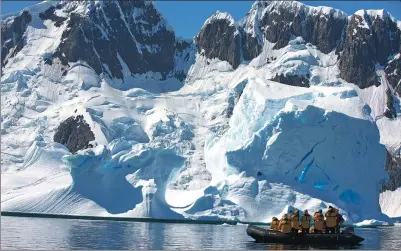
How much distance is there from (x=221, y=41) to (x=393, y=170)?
33468 millimetres

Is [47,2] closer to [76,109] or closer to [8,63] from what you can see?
[8,63]

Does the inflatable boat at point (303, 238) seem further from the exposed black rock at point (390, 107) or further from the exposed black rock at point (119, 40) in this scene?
the exposed black rock at point (390, 107)

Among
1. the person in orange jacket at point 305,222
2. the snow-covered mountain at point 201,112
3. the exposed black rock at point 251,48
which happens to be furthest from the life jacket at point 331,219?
the exposed black rock at point 251,48

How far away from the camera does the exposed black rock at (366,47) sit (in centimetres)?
12212

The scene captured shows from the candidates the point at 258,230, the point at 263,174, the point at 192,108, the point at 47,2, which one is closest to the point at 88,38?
the point at 47,2

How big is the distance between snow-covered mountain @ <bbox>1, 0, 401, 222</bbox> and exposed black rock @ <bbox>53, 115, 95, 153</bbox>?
157mm

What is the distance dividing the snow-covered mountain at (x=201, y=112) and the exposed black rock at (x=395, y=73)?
0.16 m

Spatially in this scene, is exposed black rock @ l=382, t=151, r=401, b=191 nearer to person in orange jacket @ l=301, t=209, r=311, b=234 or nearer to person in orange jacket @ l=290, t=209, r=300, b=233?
person in orange jacket @ l=301, t=209, r=311, b=234

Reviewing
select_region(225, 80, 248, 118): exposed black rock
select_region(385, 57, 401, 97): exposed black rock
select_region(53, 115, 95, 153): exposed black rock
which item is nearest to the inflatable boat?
select_region(225, 80, 248, 118): exposed black rock

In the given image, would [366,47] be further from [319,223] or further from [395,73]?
[319,223]

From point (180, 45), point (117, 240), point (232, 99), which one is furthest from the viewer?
point (180, 45)

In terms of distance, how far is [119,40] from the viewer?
12444 cm

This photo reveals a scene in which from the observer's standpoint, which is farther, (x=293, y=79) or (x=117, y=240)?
(x=293, y=79)

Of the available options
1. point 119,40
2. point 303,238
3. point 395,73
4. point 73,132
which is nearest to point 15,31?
point 119,40
